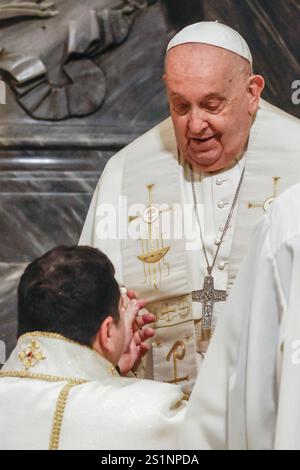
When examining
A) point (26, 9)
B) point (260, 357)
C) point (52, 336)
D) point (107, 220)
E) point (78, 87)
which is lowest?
point (78, 87)

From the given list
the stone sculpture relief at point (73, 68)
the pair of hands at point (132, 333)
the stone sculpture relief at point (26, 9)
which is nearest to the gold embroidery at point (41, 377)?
the pair of hands at point (132, 333)

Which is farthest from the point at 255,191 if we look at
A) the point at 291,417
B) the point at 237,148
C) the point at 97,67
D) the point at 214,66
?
the point at 291,417

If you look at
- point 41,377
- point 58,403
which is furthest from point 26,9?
point 58,403

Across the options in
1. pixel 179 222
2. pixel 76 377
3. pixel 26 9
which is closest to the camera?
pixel 76 377

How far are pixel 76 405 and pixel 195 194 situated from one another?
6.13ft

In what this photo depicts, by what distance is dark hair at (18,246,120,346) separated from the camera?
3.29 metres

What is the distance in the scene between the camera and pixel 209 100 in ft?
15.2

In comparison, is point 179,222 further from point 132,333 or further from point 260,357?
point 260,357

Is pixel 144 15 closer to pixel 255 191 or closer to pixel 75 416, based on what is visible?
pixel 255 191

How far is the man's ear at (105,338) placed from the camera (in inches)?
132

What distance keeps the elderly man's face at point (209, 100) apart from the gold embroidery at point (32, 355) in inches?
61.4

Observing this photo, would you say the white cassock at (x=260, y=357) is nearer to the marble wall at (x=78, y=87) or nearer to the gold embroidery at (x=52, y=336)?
the gold embroidery at (x=52, y=336)

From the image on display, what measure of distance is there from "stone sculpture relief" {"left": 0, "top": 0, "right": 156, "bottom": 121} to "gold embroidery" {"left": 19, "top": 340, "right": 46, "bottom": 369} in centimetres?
319

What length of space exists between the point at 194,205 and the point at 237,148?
11.8 inches
